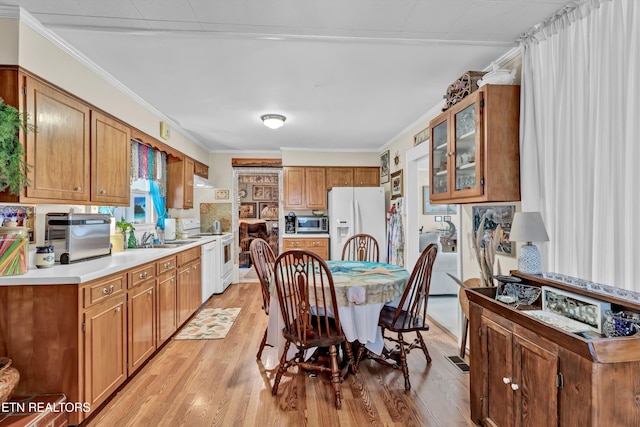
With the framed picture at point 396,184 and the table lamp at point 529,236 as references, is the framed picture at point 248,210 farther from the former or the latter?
the table lamp at point 529,236

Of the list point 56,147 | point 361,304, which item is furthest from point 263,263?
point 56,147

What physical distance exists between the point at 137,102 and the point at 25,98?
1469mm

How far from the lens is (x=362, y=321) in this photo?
2.49 metres

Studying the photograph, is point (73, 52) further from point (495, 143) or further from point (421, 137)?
point (421, 137)

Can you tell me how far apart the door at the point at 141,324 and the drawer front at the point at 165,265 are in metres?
0.16

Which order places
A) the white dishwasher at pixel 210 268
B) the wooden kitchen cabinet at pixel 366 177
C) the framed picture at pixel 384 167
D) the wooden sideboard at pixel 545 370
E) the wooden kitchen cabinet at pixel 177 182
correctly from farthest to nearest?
1. the wooden kitchen cabinet at pixel 366 177
2. the framed picture at pixel 384 167
3. the wooden kitchen cabinet at pixel 177 182
4. the white dishwasher at pixel 210 268
5. the wooden sideboard at pixel 545 370

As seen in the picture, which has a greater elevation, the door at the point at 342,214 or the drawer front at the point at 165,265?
the door at the point at 342,214

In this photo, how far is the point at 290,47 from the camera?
7.73 feet

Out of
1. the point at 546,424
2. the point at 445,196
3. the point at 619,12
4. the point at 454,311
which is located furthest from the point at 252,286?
the point at 619,12

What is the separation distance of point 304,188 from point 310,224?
0.65 meters

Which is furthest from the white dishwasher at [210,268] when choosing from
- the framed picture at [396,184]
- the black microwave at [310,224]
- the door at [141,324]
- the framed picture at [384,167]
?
the framed picture at [384,167]

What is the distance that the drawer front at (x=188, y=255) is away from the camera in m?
3.66

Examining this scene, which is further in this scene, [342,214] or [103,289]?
[342,214]

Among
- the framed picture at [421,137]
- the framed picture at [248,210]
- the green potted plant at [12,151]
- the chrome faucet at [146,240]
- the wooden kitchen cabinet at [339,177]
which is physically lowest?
the chrome faucet at [146,240]
